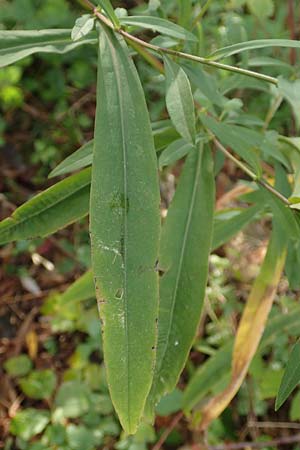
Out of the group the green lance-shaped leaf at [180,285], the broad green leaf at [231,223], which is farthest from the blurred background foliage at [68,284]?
the green lance-shaped leaf at [180,285]

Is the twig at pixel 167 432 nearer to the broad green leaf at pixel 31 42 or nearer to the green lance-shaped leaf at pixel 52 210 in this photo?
the green lance-shaped leaf at pixel 52 210

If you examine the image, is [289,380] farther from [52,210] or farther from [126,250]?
[52,210]

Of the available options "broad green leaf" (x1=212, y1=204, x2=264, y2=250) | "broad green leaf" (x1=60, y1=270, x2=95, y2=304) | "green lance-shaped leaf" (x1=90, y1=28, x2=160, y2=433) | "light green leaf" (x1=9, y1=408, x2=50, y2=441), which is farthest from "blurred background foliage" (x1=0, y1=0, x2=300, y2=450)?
"green lance-shaped leaf" (x1=90, y1=28, x2=160, y2=433)

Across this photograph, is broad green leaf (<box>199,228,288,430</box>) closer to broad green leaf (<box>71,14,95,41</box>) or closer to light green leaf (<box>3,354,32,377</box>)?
broad green leaf (<box>71,14,95,41</box>)

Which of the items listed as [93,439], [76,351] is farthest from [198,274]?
[76,351]

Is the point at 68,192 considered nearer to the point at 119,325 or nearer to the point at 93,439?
the point at 119,325

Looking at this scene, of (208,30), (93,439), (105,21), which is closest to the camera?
(105,21)

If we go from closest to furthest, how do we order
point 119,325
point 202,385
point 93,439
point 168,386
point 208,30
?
point 119,325 < point 168,386 < point 202,385 < point 93,439 < point 208,30
